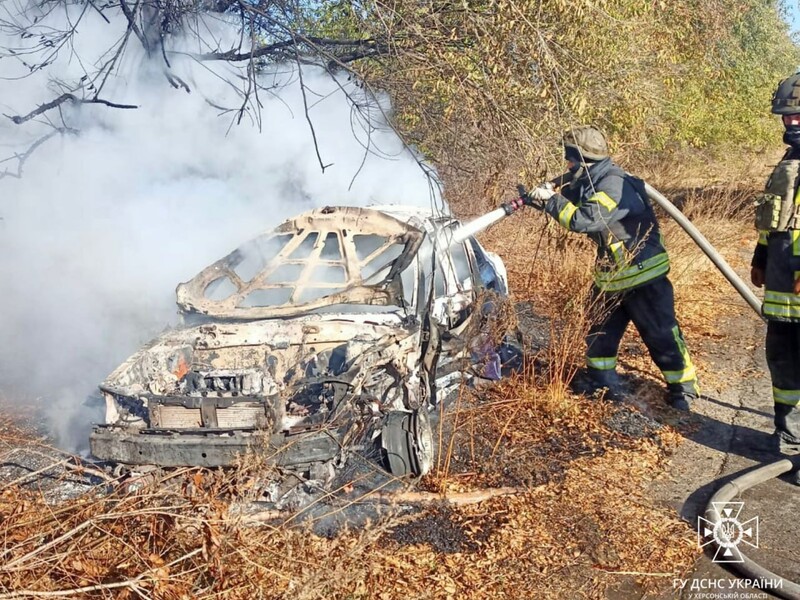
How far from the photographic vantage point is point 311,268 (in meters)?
5.54

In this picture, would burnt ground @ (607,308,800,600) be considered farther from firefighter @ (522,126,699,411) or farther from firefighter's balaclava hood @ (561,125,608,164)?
firefighter's balaclava hood @ (561,125,608,164)

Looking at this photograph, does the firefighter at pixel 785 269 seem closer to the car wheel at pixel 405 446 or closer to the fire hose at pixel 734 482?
the fire hose at pixel 734 482

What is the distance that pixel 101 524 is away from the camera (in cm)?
287

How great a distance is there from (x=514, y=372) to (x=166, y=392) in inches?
99.7

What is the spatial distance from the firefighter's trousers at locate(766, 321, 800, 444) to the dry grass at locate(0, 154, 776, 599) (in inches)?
27.1

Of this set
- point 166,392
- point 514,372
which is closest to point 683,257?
point 514,372

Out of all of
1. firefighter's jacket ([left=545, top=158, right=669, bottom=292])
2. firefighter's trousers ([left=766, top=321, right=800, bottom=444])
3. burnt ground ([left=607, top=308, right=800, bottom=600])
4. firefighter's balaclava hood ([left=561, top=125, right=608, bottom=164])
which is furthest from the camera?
firefighter's balaclava hood ([left=561, top=125, right=608, bottom=164])

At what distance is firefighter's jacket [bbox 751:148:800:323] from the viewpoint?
170 inches

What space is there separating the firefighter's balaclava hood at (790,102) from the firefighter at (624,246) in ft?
3.60

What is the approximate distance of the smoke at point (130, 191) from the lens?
6441 millimetres

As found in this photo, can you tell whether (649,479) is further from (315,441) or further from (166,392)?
(166,392)

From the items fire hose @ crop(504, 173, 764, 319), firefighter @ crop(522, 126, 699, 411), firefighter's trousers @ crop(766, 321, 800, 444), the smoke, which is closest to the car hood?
the smoke

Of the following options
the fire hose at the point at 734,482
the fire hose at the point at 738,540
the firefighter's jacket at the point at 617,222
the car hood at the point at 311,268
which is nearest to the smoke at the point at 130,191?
the car hood at the point at 311,268

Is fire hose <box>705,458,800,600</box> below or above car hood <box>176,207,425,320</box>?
below
